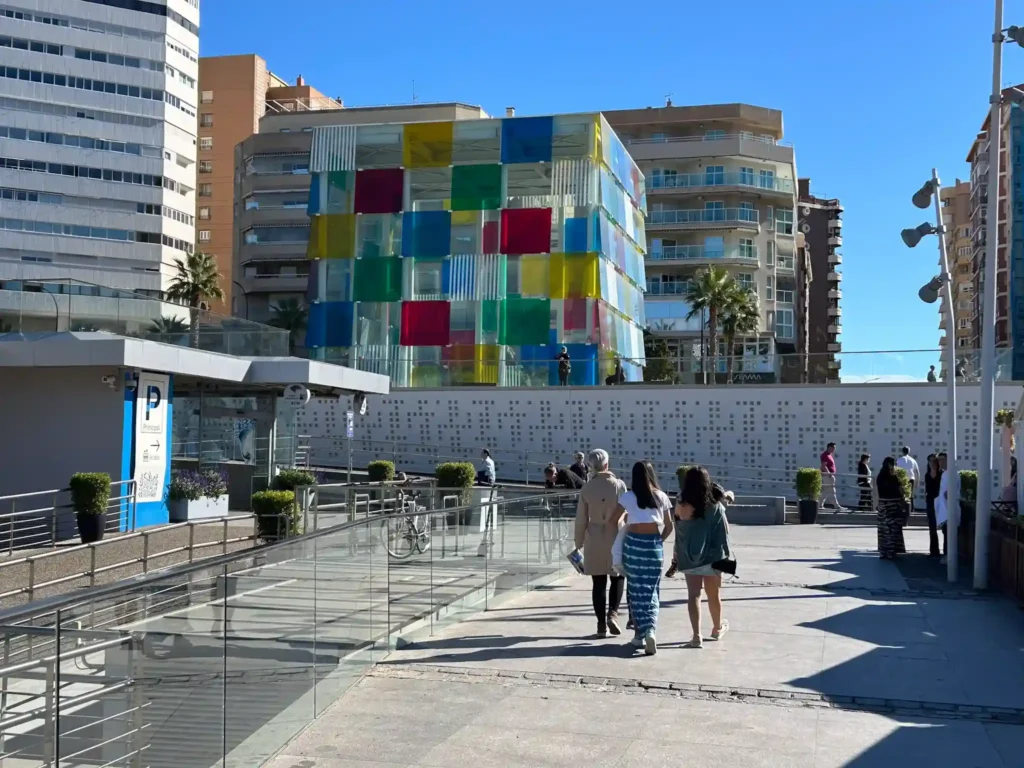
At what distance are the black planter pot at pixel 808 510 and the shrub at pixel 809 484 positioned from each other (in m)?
0.51

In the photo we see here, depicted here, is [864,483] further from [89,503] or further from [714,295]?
[714,295]

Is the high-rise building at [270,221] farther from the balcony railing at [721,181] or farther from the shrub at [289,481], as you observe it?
the shrub at [289,481]

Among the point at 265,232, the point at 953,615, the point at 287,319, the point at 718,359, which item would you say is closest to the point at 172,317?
the point at 953,615

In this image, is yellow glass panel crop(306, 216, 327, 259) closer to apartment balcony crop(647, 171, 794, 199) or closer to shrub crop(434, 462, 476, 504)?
shrub crop(434, 462, 476, 504)

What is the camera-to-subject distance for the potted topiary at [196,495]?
23.4 meters

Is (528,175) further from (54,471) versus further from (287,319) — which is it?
(287,319)

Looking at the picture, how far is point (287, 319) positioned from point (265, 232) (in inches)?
425

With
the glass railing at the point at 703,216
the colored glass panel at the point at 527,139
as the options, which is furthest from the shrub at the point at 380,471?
the glass railing at the point at 703,216

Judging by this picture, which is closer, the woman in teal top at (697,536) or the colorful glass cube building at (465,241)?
the woman in teal top at (697,536)

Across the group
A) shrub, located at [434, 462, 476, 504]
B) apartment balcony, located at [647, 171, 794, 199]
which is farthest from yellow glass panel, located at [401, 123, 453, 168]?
apartment balcony, located at [647, 171, 794, 199]

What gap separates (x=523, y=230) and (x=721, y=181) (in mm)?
37725

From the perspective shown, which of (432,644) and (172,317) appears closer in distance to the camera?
(432,644)

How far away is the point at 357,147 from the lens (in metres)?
50.6

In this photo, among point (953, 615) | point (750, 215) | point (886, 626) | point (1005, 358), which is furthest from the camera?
point (750, 215)
